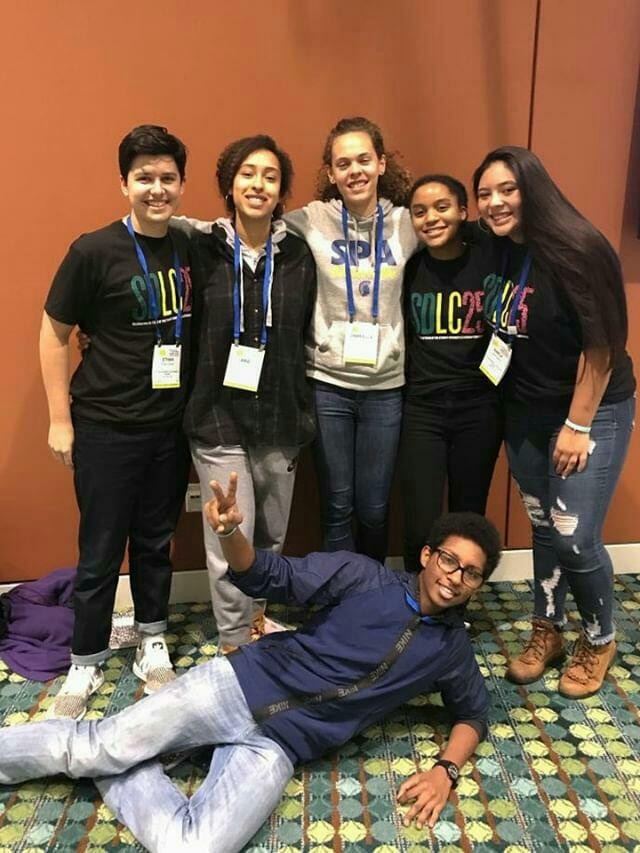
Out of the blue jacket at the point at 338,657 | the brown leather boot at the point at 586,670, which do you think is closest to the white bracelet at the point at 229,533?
the blue jacket at the point at 338,657

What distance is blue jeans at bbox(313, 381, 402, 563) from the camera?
2.18m

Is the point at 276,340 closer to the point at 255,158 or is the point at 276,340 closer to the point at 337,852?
the point at 255,158

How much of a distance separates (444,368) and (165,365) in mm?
800

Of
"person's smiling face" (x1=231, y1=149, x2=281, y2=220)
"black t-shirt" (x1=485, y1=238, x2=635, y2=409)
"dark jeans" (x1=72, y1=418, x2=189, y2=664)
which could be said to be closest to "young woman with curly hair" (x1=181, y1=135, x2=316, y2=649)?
"person's smiling face" (x1=231, y1=149, x2=281, y2=220)

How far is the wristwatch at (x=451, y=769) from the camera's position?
70.2 inches

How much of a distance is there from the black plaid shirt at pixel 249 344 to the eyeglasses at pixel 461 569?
577 millimetres

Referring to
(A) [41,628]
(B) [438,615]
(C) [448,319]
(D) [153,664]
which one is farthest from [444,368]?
(A) [41,628]

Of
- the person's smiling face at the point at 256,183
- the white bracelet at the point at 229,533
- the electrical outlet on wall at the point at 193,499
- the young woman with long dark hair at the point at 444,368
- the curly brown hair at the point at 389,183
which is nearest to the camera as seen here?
the white bracelet at the point at 229,533

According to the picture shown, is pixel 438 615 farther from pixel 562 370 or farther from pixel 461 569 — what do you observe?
pixel 562 370

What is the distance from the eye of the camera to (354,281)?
2104 mm

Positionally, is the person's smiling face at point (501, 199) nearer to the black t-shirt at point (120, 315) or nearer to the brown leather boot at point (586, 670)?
the black t-shirt at point (120, 315)

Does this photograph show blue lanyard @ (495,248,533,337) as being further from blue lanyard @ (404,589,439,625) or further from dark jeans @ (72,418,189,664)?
dark jeans @ (72,418,189,664)

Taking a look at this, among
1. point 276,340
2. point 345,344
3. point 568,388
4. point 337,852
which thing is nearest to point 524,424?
point 568,388

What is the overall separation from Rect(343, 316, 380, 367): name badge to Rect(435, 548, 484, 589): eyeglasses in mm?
635
